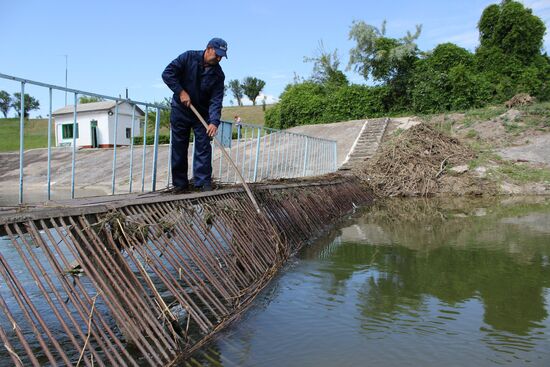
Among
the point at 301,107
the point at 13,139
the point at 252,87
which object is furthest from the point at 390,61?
the point at 252,87

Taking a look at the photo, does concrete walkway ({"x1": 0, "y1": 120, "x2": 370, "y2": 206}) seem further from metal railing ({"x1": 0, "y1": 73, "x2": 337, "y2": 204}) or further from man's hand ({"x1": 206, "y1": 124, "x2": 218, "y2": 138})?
man's hand ({"x1": 206, "y1": 124, "x2": 218, "y2": 138})

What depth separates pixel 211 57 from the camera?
444cm

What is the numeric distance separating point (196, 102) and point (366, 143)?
14027 mm

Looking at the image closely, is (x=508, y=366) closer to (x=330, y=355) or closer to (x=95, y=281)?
(x=330, y=355)

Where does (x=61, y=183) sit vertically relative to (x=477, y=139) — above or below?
below

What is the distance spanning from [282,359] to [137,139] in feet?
104

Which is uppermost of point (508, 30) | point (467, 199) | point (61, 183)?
point (508, 30)

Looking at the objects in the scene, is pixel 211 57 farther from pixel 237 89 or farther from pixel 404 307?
pixel 237 89

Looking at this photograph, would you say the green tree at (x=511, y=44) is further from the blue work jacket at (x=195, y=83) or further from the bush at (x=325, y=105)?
the blue work jacket at (x=195, y=83)

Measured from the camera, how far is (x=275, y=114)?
29984mm

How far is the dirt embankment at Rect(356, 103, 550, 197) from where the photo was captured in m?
12.6

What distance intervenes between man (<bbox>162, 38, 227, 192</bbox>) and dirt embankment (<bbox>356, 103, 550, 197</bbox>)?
28.3 ft

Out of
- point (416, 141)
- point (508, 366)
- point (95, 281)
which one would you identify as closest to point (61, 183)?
point (416, 141)

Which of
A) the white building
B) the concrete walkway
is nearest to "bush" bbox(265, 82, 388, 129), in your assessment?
the concrete walkway
